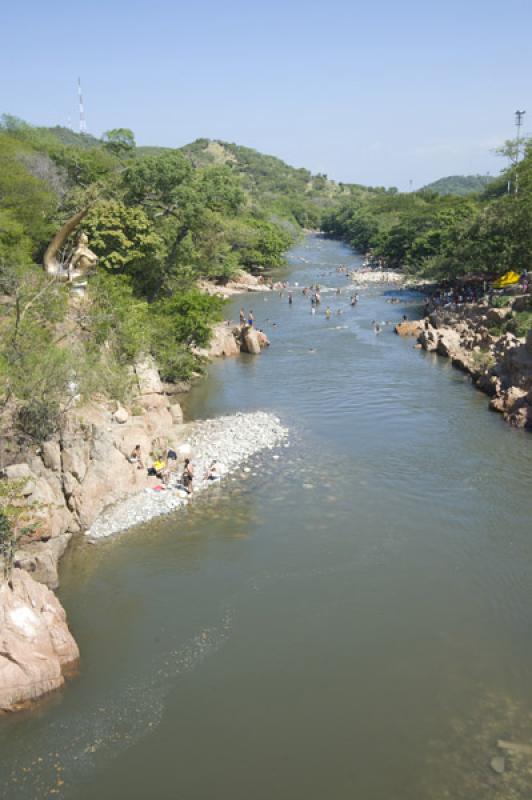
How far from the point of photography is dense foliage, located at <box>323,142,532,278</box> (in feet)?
169

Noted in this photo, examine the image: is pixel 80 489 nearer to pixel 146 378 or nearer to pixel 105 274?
pixel 146 378

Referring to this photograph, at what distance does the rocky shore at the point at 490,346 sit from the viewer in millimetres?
30516

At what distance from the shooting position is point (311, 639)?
1518 centimetres

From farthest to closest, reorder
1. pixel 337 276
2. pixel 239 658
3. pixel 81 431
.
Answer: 1. pixel 337 276
2. pixel 81 431
3. pixel 239 658

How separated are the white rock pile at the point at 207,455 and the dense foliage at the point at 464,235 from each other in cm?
3186

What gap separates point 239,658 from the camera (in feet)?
47.9

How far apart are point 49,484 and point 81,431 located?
221 cm

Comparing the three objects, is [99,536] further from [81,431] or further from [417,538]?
[417,538]

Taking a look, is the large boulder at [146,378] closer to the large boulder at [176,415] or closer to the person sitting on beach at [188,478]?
the large boulder at [176,415]

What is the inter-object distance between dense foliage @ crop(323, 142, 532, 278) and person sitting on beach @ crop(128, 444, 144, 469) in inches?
1536

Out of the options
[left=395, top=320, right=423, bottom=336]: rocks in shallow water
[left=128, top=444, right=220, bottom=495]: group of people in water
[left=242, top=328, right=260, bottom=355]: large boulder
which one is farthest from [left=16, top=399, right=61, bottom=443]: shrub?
[left=395, top=320, right=423, bottom=336]: rocks in shallow water

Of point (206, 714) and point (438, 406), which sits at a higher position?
point (438, 406)

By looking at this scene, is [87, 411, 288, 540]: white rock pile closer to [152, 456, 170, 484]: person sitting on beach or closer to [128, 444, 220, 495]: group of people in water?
[128, 444, 220, 495]: group of people in water

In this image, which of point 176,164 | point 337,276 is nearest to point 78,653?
point 176,164
